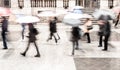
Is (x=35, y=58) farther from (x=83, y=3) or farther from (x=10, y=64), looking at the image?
(x=83, y=3)

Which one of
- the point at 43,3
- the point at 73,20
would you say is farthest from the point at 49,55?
the point at 43,3

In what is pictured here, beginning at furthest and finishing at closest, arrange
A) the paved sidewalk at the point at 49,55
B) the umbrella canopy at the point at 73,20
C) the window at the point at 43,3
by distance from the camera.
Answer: the window at the point at 43,3 → the umbrella canopy at the point at 73,20 → the paved sidewalk at the point at 49,55

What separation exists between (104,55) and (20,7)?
59.2ft

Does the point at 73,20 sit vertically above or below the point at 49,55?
above

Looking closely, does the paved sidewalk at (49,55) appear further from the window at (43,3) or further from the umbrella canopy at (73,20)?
the window at (43,3)

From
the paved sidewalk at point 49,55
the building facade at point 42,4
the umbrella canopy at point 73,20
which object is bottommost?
the paved sidewalk at point 49,55

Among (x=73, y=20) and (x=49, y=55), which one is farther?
(x=49, y=55)

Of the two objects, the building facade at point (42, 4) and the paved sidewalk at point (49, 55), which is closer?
the paved sidewalk at point (49, 55)

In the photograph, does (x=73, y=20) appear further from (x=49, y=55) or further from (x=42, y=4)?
(x=42, y=4)

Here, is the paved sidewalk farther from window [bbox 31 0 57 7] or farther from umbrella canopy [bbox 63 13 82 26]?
window [bbox 31 0 57 7]

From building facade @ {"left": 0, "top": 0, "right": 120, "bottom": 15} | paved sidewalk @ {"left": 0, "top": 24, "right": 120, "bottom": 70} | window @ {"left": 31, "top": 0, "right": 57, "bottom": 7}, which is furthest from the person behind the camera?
window @ {"left": 31, "top": 0, "right": 57, "bottom": 7}

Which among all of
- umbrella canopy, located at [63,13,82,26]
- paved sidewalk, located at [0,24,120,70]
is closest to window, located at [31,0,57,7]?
paved sidewalk, located at [0,24,120,70]

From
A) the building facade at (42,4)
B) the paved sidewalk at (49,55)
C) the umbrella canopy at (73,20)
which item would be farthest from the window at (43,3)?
the umbrella canopy at (73,20)

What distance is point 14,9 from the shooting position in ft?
104
